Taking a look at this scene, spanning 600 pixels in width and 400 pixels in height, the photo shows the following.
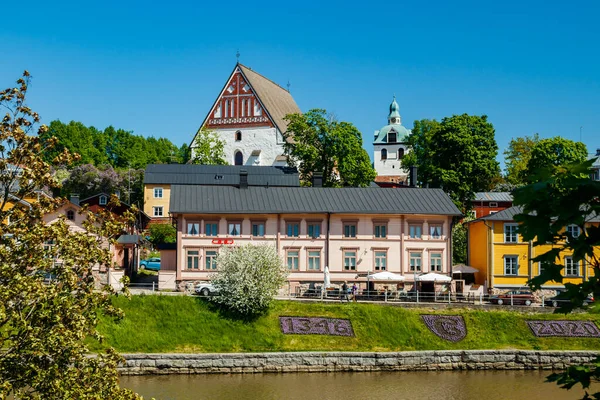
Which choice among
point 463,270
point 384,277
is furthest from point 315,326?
point 463,270

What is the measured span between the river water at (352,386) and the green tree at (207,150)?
53619 millimetres

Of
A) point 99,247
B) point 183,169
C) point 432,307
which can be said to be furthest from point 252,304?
point 183,169

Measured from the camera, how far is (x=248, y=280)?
42969mm

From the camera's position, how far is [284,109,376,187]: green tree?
74.5 meters

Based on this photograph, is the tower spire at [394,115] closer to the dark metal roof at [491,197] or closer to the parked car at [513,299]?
the dark metal roof at [491,197]

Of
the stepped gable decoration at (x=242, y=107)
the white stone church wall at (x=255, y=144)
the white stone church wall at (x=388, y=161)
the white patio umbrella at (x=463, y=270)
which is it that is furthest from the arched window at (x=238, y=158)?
the white stone church wall at (x=388, y=161)

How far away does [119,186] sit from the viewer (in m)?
93.2

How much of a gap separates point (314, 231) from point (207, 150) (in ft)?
127

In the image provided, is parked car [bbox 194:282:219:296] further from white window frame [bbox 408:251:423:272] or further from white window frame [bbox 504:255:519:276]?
white window frame [bbox 504:255:519:276]

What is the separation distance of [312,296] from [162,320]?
417 inches

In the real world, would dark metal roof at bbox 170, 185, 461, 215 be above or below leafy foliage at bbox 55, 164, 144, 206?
below

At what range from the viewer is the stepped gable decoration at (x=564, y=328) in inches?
1742

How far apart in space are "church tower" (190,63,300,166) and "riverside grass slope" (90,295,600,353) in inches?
1976

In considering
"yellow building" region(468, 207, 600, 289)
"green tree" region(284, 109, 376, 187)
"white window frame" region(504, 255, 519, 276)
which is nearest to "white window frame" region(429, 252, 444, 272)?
"yellow building" region(468, 207, 600, 289)
